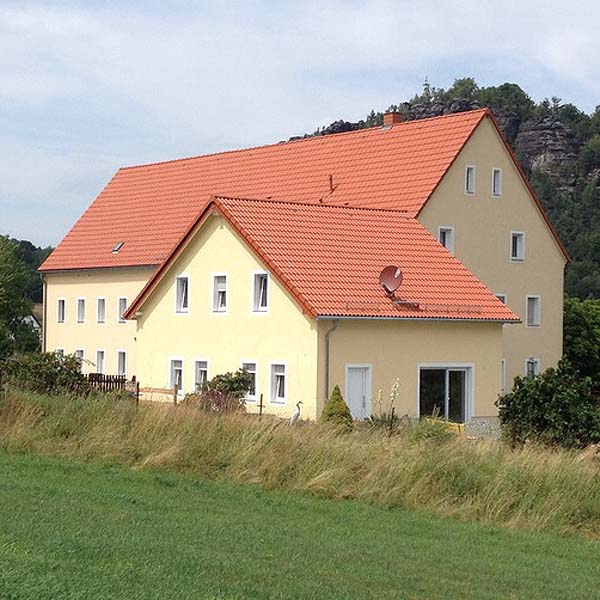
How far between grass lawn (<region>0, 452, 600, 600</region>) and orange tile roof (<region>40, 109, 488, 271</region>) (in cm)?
3058

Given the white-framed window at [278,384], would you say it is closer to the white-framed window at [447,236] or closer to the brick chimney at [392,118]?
the white-framed window at [447,236]

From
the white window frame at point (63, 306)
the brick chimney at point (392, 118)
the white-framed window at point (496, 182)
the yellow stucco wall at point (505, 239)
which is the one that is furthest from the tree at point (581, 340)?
the white window frame at point (63, 306)

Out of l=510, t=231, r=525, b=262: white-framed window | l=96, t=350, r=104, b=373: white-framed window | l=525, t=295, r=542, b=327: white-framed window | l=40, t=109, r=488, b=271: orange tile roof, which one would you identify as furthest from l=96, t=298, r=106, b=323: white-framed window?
l=525, t=295, r=542, b=327: white-framed window

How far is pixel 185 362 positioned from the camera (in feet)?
138

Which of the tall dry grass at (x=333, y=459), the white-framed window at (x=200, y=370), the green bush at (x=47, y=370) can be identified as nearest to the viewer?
the tall dry grass at (x=333, y=459)

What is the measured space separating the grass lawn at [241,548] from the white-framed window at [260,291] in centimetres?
2100

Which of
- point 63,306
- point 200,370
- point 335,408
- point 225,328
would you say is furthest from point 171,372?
point 63,306

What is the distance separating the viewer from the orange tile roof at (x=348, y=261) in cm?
3753

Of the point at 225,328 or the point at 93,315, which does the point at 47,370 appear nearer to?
the point at 225,328

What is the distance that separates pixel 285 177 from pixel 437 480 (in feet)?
128

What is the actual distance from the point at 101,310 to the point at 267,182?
9142 millimetres

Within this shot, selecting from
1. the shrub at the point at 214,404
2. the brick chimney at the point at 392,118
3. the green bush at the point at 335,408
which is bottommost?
the green bush at the point at 335,408

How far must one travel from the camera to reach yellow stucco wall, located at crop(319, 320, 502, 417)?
37219 millimetres

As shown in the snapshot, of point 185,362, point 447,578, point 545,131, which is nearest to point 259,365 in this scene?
point 185,362
